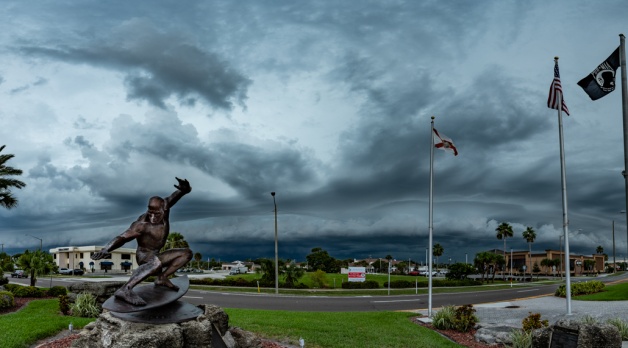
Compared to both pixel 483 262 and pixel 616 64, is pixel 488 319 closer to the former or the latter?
pixel 616 64

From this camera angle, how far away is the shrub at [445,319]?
18156 mm

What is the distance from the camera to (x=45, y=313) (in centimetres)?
1833

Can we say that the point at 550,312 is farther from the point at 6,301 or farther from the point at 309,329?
the point at 6,301

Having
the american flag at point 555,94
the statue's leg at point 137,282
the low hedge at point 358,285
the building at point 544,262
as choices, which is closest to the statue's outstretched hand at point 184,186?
the statue's leg at point 137,282

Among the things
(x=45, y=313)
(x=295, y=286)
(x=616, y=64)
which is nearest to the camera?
(x=616, y=64)

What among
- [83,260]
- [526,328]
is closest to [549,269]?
[83,260]

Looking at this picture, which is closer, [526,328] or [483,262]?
[526,328]

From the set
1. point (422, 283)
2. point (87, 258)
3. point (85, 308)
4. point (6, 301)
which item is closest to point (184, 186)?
point (85, 308)

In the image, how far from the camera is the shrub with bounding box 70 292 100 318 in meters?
17.5

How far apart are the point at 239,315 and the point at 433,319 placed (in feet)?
24.5

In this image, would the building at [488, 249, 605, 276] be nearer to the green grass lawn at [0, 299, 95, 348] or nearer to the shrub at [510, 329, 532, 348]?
the shrub at [510, 329, 532, 348]

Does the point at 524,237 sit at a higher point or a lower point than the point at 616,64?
lower

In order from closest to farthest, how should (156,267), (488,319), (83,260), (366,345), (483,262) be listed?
1. (156,267)
2. (366,345)
3. (488,319)
4. (483,262)
5. (83,260)

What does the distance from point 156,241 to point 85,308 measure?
10.0 meters
